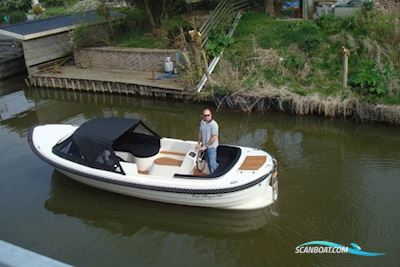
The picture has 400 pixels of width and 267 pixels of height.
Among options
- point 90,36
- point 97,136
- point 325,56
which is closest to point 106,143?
point 97,136

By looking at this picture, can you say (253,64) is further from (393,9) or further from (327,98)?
(393,9)

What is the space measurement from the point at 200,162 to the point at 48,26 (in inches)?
604

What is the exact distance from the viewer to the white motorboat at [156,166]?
8.62 meters

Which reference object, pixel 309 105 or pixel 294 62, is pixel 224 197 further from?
pixel 294 62

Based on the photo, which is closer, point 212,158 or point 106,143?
point 212,158

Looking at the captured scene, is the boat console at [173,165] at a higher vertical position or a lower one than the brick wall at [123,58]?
lower

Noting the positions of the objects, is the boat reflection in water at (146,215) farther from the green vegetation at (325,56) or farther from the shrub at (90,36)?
the shrub at (90,36)

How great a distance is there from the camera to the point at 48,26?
2128 centimetres

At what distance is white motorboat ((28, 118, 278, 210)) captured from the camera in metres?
8.62

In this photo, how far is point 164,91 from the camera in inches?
650

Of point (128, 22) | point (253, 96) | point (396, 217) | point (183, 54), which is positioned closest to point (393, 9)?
point (253, 96)

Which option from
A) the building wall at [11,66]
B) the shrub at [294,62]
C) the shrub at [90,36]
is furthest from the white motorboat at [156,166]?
the building wall at [11,66]

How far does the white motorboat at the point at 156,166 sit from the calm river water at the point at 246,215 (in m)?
0.48
